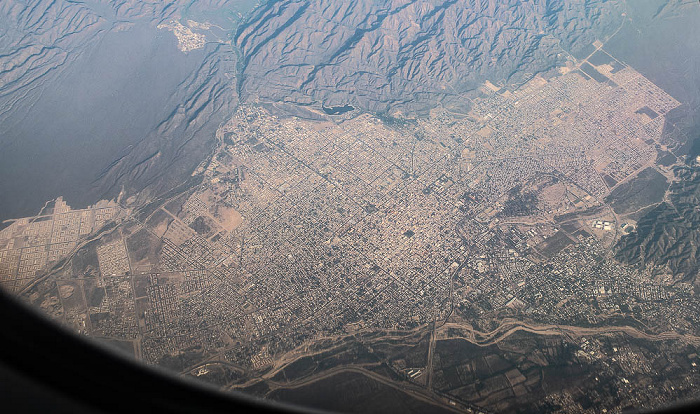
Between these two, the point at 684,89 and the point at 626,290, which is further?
the point at 684,89

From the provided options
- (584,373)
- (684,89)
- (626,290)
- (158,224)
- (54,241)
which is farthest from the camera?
(684,89)

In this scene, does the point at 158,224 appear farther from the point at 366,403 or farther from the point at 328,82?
the point at 328,82

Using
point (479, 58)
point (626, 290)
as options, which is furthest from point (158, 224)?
point (479, 58)

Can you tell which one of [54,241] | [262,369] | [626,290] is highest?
[54,241]

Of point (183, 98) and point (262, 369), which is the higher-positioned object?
point (183, 98)

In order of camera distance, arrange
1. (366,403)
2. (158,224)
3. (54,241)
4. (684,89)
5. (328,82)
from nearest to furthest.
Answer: (366,403) < (54,241) < (158,224) < (684,89) < (328,82)


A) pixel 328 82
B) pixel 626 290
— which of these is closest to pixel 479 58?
pixel 328 82
